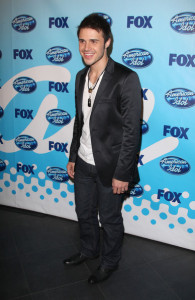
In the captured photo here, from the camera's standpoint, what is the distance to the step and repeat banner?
2.53 metres

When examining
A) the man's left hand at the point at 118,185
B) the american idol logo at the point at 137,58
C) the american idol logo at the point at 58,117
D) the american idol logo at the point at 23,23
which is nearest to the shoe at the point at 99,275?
the man's left hand at the point at 118,185

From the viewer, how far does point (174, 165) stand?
9.03 feet

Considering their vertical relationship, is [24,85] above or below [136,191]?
above

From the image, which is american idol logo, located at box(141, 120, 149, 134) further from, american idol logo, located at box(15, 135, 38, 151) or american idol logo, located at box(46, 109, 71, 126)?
american idol logo, located at box(15, 135, 38, 151)

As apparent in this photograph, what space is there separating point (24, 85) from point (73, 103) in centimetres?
60

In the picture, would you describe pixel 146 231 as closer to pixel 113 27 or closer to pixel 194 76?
pixel 194 76

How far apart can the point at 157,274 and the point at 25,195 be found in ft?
5.78

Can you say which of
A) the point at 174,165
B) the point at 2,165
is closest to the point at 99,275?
the point at 174,165

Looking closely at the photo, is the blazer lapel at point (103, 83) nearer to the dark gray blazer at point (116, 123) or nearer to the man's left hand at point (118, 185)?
the dark gray blazer at point (116, 123)

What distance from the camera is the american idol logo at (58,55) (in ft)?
9.42

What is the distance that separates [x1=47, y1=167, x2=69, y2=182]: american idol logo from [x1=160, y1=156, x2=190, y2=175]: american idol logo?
1074 mm

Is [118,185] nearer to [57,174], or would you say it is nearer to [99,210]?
[99,210]

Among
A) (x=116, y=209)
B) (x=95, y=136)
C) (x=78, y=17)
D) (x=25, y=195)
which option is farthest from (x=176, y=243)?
(x=78, y=17)

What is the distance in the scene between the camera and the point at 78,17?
2740mm
